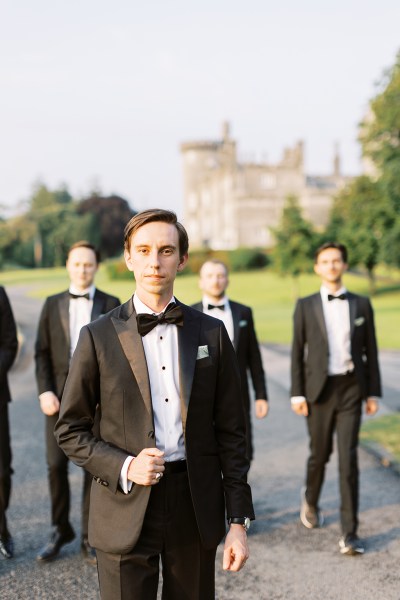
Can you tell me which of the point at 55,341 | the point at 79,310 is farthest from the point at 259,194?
the point at 55,341

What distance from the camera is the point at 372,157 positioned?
38.2 meters

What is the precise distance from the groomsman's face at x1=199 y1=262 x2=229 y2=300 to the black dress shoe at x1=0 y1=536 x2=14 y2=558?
2.86 metres

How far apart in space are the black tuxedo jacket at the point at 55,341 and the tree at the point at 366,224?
3618 cm

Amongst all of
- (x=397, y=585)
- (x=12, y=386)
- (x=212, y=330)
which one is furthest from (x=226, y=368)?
(x=12, y=386)

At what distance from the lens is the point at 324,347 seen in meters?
6.43

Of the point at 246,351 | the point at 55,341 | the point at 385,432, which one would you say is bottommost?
the point at 385,432

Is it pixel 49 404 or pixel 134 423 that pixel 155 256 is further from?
pixel 49 404

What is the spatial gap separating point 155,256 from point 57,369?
325 centimetres

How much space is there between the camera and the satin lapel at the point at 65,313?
6035 millimetres

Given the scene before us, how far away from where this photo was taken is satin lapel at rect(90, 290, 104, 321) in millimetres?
6020

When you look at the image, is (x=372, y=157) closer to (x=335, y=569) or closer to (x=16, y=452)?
(x=16, y=452)

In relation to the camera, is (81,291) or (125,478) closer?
(125,478)

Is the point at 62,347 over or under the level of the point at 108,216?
under

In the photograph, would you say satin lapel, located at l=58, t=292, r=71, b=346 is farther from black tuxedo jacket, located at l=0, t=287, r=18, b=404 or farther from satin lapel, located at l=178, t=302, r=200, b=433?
satin lapel, located at l=178, t=302, r=200, b=433
